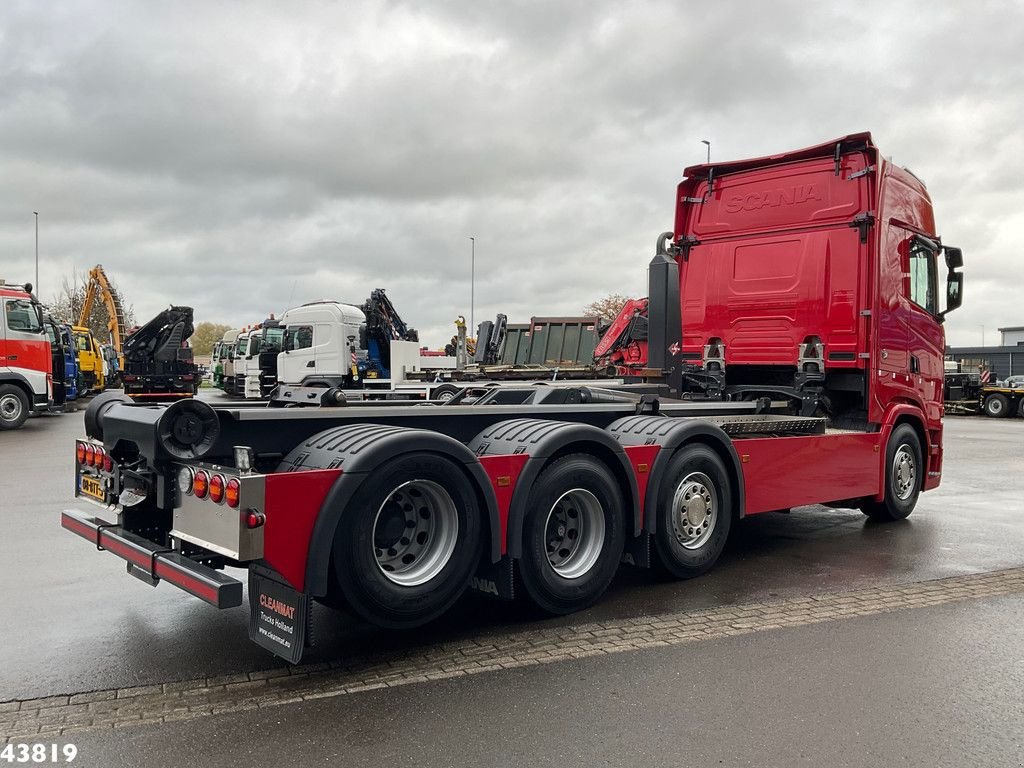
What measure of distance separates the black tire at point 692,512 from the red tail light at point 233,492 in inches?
122

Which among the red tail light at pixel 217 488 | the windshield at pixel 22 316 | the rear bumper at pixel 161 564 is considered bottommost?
the rear bumper at pixel 161 564

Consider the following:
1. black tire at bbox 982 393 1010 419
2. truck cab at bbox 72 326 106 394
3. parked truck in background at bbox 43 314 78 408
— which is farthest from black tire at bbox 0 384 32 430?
black tire at bbox 982 393 1010 419

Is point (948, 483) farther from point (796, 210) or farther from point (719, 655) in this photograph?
point (719, 655)

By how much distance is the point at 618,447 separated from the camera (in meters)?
5.70

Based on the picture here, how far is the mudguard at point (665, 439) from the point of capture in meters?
6.01

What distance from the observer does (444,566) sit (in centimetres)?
477

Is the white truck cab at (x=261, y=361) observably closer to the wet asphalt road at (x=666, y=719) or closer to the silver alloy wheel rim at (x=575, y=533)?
the silver alloy wheel rim at (x=575, y=533)

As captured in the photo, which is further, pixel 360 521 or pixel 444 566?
pixel 444 566

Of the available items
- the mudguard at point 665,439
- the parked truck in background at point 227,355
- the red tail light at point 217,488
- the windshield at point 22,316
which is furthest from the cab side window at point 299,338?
the red tail light at point 217,488

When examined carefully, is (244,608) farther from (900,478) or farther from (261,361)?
(261,361)

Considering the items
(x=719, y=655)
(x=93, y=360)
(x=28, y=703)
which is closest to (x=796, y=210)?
(x=719, y=655)

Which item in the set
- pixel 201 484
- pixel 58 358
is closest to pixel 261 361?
pixel 58 358

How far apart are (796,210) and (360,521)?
642cm

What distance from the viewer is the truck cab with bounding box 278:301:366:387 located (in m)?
24.2
